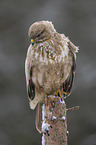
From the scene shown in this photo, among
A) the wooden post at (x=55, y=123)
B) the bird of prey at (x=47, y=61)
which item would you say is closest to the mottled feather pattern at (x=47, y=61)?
the bird of prey at (x=47, y=61)

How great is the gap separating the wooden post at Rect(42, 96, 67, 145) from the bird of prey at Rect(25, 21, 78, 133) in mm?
245

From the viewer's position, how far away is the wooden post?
2.52 metres

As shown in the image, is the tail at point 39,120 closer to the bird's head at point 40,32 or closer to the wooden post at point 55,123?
the wooden post at point 55,123

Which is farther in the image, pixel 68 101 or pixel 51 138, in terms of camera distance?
pixel 68 101

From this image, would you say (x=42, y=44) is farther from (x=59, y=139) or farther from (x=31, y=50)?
(x=59, y=139)

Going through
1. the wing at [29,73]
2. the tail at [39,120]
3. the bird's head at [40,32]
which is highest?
the bird's head at [40,32]

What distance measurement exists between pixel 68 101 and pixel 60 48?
2629mm

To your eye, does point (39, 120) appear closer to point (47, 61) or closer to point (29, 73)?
→ point (29, 73)

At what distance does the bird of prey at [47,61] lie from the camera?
2.56 m

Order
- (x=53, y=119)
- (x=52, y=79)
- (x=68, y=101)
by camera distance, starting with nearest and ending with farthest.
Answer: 1. (x=53, y=119)
2. (x=52, y=79)
3. (x=68, y=101)

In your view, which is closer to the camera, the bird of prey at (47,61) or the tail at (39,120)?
the bird of prey at (47,61)

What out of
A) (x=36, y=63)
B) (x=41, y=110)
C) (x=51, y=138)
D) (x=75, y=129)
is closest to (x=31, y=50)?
(x=36, y=63)

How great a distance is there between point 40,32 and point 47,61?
0.93 ft

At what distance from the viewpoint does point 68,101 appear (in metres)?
5.14
